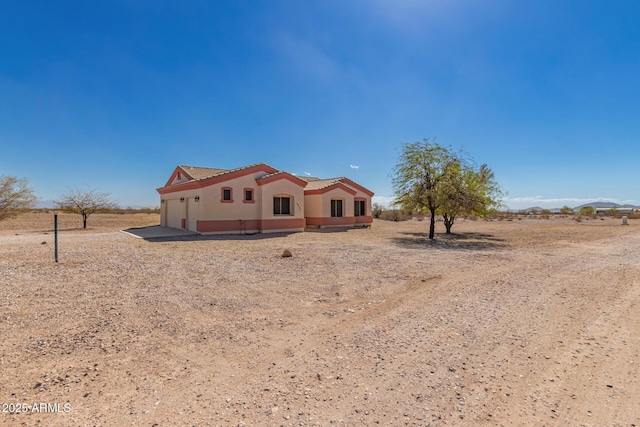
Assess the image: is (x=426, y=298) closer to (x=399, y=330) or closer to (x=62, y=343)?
(x=399, y=330)

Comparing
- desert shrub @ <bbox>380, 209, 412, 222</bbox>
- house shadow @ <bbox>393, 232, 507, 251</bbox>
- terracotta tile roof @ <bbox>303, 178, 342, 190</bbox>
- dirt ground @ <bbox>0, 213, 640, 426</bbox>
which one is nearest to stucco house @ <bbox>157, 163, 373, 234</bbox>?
terracotta tile roof @ <bbox>303, 178, 342, 190</bbox>

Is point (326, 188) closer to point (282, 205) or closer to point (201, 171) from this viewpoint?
point (282, 205)

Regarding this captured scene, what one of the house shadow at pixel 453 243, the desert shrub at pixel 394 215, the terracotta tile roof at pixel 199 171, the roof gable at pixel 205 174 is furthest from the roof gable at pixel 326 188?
the desert shrub at pixel 394 215

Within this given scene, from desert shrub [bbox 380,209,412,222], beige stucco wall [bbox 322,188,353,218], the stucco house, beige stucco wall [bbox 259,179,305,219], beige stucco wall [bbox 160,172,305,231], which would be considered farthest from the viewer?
desert shrub [bbox 380,209,412,222]

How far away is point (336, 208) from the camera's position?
87.2 feet

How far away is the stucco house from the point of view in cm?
1916

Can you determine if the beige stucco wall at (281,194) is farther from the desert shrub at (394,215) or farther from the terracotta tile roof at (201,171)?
the desert shrub at (394,215)

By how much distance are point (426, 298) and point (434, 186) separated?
13.8m

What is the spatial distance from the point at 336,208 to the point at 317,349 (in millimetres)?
22554

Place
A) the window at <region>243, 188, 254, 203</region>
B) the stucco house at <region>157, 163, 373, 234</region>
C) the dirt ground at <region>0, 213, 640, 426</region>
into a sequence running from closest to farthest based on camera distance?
1. the dirt ground at <region>0, 213, 640, 426</region>
2. the stucco house at <region>157, 163, 373, 234</region>
3. the window at <region>243, 188, 254, 203</region>

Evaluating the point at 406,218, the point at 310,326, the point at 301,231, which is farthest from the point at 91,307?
the point at 406,218

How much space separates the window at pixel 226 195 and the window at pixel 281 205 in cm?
317

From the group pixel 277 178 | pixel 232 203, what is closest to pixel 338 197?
pixel 277 178

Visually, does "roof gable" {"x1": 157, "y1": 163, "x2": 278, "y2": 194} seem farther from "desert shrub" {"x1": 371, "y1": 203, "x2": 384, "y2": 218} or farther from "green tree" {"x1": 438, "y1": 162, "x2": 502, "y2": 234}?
"desert shrub" {"x1": 371, "y1": 203, "x2": 384, "y2": 218}
